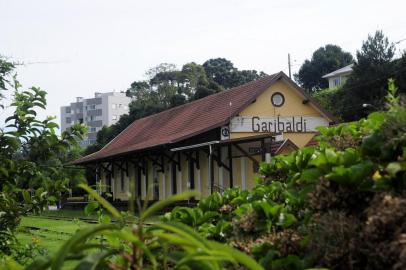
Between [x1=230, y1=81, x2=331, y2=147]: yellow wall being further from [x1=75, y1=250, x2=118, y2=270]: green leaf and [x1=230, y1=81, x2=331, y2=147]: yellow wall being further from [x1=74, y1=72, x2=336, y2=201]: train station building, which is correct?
[x1=75, y1=250, x2=118, y2=270]: green leaf

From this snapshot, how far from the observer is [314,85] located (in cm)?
8281

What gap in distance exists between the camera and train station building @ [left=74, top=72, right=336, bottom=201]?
91.8 feet

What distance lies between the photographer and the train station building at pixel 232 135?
28.0 metres

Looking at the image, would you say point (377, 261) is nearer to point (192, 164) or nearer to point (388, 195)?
point (388, 195)

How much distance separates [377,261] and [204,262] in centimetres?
45

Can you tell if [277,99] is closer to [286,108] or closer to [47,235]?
[286,108]

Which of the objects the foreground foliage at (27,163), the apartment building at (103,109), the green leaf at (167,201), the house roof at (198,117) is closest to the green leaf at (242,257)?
the green leaf at (167,201)

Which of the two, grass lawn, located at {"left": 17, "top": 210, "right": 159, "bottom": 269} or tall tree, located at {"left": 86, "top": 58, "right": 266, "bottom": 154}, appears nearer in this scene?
grass lawn, located at {"left": 17, "top": 210, "right": 159, "bottom": 269}

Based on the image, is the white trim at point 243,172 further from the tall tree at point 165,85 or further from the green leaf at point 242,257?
the tall tree at point 165,85

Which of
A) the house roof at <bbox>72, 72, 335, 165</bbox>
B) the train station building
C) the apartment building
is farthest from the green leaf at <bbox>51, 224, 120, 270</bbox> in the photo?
the apartment building

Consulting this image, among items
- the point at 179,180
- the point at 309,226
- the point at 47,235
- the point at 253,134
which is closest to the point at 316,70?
the point at 179,180

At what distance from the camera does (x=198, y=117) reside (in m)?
33.1

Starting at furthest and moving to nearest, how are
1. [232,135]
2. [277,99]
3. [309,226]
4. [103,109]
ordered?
[103,109]
[277,99]
[232,135]
[309,226]

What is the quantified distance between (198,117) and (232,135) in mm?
4085
